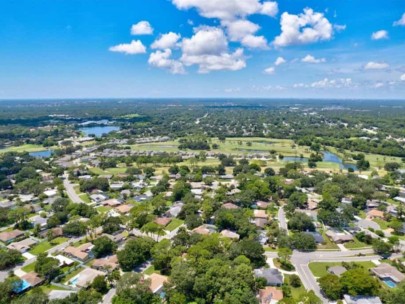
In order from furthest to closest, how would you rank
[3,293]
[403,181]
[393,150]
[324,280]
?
1. [393,150]
2. [403,181]
3. [324,280]
4. [3,293]

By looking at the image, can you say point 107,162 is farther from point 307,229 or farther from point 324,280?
point 324,280

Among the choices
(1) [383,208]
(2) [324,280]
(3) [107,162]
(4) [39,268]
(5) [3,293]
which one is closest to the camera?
(5) [3,293]

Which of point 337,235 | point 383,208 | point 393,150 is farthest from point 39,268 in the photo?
point 393,150

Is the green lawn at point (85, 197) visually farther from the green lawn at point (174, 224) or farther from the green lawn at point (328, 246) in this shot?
the green lawn at point (328, 246)

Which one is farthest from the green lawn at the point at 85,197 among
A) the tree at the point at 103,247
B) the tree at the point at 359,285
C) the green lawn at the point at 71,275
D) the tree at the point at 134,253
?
the tree at the point at 359,285

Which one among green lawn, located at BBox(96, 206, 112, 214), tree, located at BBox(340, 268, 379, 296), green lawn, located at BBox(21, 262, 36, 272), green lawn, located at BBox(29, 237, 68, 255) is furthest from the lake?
green lawn, located at BBox(21, 262, 36, 272)

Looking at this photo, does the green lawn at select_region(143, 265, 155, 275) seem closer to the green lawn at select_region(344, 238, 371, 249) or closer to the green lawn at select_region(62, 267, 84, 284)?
the green lawn at select_region(62, 267, 84, 284)

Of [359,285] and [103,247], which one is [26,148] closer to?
[103,247]
